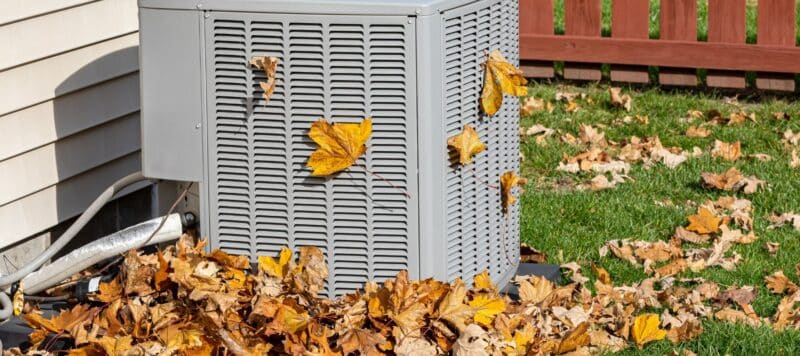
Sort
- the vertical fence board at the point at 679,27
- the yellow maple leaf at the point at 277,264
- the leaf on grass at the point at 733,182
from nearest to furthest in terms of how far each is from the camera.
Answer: the yellow maple leaf at the point at 277,264 → the leaf on grass at the point at 733,182 → the vertical fence board at the point at 679,27

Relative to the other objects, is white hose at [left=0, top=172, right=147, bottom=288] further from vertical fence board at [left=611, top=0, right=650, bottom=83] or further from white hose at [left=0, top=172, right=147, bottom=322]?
vertical fence board at [left=611, top=0, right=650, bottom=83]

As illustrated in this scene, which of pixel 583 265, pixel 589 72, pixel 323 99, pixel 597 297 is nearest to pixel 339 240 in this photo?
pixel 323 99

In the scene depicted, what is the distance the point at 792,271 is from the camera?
4762 millimetres

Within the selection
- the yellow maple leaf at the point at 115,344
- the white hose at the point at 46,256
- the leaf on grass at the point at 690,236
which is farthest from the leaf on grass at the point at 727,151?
the yellow maple leaf at the point at 115,344

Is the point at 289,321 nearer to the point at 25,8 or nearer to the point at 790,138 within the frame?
the point at 25,8

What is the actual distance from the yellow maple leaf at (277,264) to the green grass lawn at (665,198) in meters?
1.08

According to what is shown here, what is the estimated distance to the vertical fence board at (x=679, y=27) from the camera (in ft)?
A: 26.2

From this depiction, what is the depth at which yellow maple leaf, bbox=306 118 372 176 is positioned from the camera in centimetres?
367

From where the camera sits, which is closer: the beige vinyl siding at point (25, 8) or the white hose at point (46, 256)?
the white hose at point (46, 256)

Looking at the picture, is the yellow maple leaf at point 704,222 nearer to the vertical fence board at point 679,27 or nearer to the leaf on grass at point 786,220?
the leaf on grass at point 786,220

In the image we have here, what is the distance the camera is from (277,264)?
3807mm

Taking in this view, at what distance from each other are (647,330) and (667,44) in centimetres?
433

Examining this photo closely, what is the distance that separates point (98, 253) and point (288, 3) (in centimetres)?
101

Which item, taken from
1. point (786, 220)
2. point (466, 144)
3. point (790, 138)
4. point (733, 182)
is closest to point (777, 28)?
point (790, 138)
